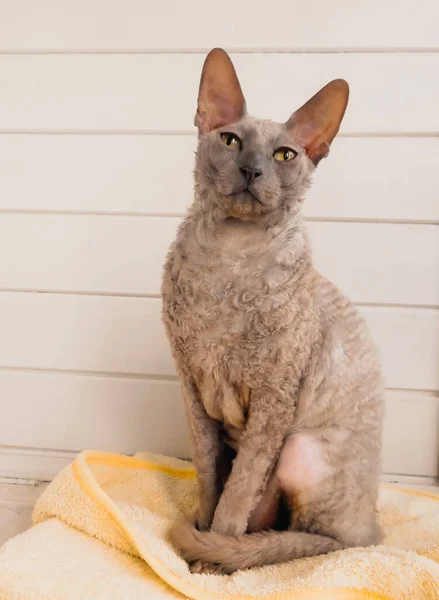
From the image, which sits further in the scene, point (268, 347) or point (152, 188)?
point (152, 188)

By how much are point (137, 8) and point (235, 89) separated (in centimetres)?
53

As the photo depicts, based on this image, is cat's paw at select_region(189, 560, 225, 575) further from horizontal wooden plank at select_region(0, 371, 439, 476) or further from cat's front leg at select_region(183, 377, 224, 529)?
horizontal wooden plank at select_region(0, 371, 439, 476)

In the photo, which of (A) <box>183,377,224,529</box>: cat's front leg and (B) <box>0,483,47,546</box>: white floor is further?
(B) <box>0,483,47,546</box>: white floor

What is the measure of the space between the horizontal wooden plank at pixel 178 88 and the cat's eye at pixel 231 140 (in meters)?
0.45

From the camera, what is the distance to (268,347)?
35.6 inches

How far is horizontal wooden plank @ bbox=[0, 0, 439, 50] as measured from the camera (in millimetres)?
1265

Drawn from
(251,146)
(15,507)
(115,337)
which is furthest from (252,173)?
(15,507)

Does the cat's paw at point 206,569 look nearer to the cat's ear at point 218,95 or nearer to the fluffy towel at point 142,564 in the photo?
the fluffy towel at point 142,564

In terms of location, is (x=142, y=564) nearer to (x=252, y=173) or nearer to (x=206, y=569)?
(x=206, y=569)

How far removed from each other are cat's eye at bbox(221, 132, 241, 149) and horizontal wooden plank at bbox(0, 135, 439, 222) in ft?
1.46

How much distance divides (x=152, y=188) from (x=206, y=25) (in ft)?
1.26

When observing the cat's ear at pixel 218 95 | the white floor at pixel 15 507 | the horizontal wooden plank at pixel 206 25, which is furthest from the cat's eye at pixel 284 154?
the white floor at pixel 15 507

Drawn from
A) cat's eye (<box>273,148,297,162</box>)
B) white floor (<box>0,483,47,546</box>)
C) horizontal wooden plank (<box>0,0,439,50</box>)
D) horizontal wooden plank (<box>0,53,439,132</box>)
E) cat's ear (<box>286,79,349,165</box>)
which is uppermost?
horizontal wooden plank (<box>0,0,439,50</box>)

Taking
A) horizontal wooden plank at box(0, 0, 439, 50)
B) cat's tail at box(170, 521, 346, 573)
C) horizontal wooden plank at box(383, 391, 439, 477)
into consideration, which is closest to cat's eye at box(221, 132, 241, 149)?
horizontal wooden plank at box(0, 0, 439, 50)
